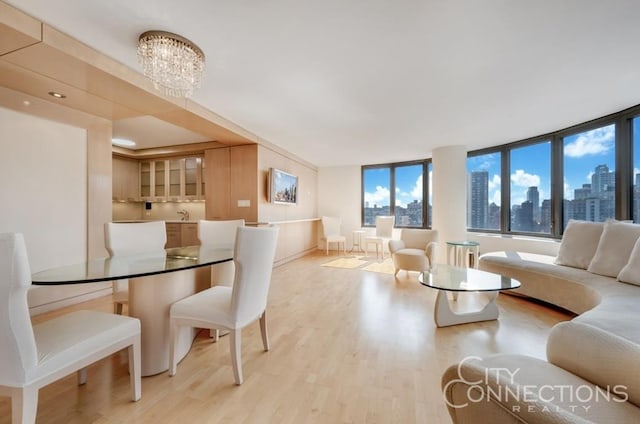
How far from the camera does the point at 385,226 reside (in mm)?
6062

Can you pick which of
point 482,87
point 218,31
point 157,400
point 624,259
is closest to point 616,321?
point 624,259

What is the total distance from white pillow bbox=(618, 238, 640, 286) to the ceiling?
165 centimetres

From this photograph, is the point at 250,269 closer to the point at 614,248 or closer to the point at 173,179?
the point at 614,248

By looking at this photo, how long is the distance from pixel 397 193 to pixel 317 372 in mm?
5622

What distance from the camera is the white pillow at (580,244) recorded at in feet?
9.12

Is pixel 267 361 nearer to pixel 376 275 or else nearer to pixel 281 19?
pixel 281 19

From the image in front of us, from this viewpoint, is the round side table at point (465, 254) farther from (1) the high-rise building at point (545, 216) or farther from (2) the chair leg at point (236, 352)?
(2) the chair leg at point (236, 352)

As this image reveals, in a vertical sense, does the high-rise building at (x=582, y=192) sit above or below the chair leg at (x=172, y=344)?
above

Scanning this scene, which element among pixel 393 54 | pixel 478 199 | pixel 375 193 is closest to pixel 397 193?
pixel 375 193

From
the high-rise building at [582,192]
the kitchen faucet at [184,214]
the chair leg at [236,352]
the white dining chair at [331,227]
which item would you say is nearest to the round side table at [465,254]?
the high-rise building at [582,192]

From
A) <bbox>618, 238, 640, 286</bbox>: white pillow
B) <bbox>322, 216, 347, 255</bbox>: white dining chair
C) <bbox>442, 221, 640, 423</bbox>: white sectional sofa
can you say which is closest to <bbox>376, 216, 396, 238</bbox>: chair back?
<bbox>322, 216, 347, 255</bbox>: white dining chair

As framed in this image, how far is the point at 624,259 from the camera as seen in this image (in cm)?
240

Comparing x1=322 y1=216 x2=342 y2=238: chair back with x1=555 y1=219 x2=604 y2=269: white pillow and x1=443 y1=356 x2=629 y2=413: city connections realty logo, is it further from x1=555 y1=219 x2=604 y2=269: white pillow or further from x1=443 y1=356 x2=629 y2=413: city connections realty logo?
x1=443 y1=356 x2=629 y2=413: city connections realty logo

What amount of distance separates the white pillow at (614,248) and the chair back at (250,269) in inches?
127
